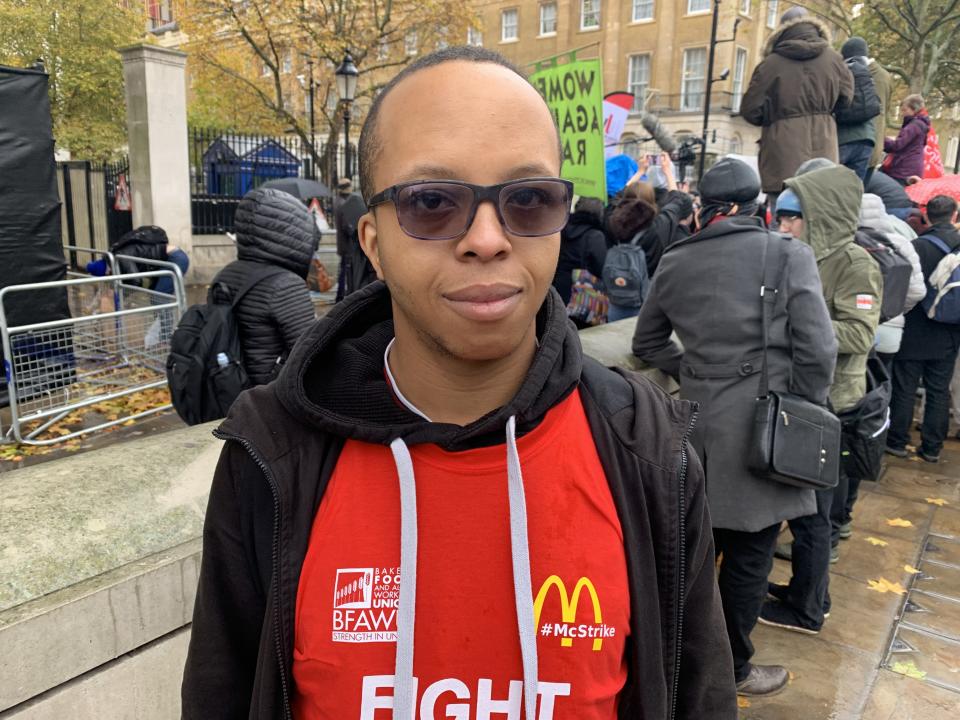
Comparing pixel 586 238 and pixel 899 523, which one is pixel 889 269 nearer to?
pixel 899 523

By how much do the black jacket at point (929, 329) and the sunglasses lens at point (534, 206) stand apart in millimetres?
5979

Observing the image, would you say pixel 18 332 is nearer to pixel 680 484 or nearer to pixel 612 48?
pixel 680 484

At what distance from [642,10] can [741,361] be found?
40.9 metres

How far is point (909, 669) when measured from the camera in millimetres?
3523

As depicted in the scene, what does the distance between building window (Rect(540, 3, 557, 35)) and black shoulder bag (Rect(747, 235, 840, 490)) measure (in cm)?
4246

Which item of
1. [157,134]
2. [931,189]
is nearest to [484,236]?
[931,189]

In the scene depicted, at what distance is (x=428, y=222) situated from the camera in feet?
3.90

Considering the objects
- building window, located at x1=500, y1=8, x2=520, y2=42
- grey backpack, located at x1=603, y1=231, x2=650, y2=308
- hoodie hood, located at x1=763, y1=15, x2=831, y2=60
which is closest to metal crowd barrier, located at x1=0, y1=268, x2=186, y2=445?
grey backpack, located at x1=603, y1=231, x2=650, y2=308

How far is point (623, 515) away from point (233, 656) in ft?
2.47

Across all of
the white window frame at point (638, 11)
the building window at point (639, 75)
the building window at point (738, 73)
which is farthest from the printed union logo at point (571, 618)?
the white window frame at point (638, 11)

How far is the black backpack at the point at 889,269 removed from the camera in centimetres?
464

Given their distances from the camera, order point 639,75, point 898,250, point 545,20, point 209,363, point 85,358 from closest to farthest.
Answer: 1. point 209,363
2. point 898,250
3. point 85,358
4. point 639,75
5. point 545,20

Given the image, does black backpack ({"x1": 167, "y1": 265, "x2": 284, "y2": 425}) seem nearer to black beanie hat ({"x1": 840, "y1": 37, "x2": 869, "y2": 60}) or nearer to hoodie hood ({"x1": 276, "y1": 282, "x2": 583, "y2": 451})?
hoodie hood ({"x1": 276, "y1": 282, "x2": 583, "y2": 451})

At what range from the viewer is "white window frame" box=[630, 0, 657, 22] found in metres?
38.5
